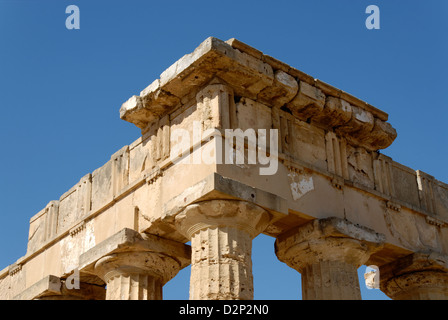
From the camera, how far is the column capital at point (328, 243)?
58.2ft

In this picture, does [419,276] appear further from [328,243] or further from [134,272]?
[134,272]

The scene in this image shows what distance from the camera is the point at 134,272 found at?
18.3 m

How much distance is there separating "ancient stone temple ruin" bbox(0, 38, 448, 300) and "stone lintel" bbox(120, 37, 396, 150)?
26mm

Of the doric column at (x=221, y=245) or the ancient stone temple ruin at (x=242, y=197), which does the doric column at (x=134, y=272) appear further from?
the doric column at (x=221, y=245)

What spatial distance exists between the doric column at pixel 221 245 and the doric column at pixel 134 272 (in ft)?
5.26

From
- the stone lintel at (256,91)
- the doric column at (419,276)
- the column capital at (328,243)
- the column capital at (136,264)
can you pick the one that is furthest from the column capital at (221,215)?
the doric column at (419,276)

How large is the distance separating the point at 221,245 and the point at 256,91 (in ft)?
10.9

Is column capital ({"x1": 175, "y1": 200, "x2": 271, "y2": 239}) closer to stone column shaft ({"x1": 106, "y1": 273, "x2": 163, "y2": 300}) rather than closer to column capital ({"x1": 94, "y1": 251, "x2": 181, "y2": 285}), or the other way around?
column capital ({"x1": 94, "y1": 251, "x2": 181, "y2": 285})

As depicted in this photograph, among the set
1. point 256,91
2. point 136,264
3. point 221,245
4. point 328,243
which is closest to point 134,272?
point 136,264

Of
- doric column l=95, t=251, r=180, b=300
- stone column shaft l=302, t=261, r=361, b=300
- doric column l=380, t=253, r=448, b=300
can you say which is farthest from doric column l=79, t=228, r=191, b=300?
doric column l=380, t=253, r=448, b=300

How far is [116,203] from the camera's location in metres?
19.2

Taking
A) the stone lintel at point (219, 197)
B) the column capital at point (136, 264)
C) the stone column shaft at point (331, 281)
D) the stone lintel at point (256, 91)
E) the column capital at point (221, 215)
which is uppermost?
the stone lintel at point (256, 91)
